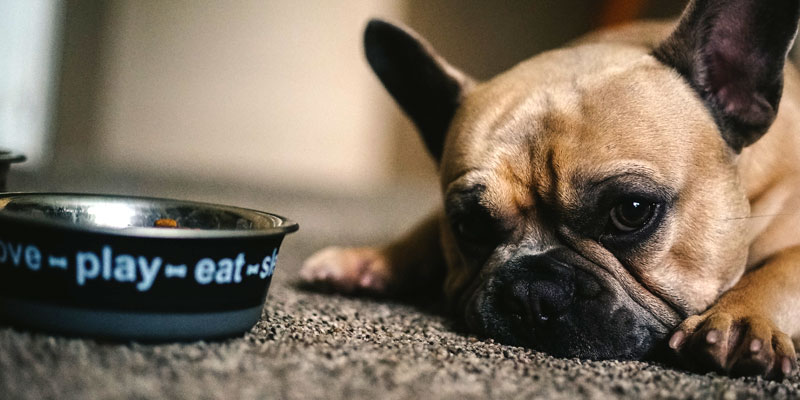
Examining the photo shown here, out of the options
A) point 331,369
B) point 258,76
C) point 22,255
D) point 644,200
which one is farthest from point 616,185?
point 258,76

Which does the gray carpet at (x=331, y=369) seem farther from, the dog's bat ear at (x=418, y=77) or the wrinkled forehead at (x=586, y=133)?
the dog's bat ear at (x=418, y=77)

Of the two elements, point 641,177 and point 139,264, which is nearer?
point 139,264

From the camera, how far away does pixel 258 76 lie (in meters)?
3.52

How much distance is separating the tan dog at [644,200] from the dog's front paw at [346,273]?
0.17 m

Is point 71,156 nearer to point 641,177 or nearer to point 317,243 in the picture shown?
point 317,243

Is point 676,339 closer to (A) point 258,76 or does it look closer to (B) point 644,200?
(B) point 644,200

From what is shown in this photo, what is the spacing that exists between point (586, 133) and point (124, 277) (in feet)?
1.90

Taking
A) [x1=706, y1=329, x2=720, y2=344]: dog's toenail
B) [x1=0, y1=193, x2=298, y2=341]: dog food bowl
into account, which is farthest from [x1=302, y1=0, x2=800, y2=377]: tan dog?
[x1=0, y1=193, x2=298, y2=341]: dog food bowl

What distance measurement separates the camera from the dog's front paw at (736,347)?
0.80m

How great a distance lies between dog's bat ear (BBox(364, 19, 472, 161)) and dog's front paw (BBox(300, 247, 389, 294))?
0.25m

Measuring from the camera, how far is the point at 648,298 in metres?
0.95

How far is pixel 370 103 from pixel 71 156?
4.39ft

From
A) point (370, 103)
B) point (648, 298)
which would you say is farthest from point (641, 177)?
point (370, 103)

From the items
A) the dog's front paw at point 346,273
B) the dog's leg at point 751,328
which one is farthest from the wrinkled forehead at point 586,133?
the dog's front paw at point 346,273
